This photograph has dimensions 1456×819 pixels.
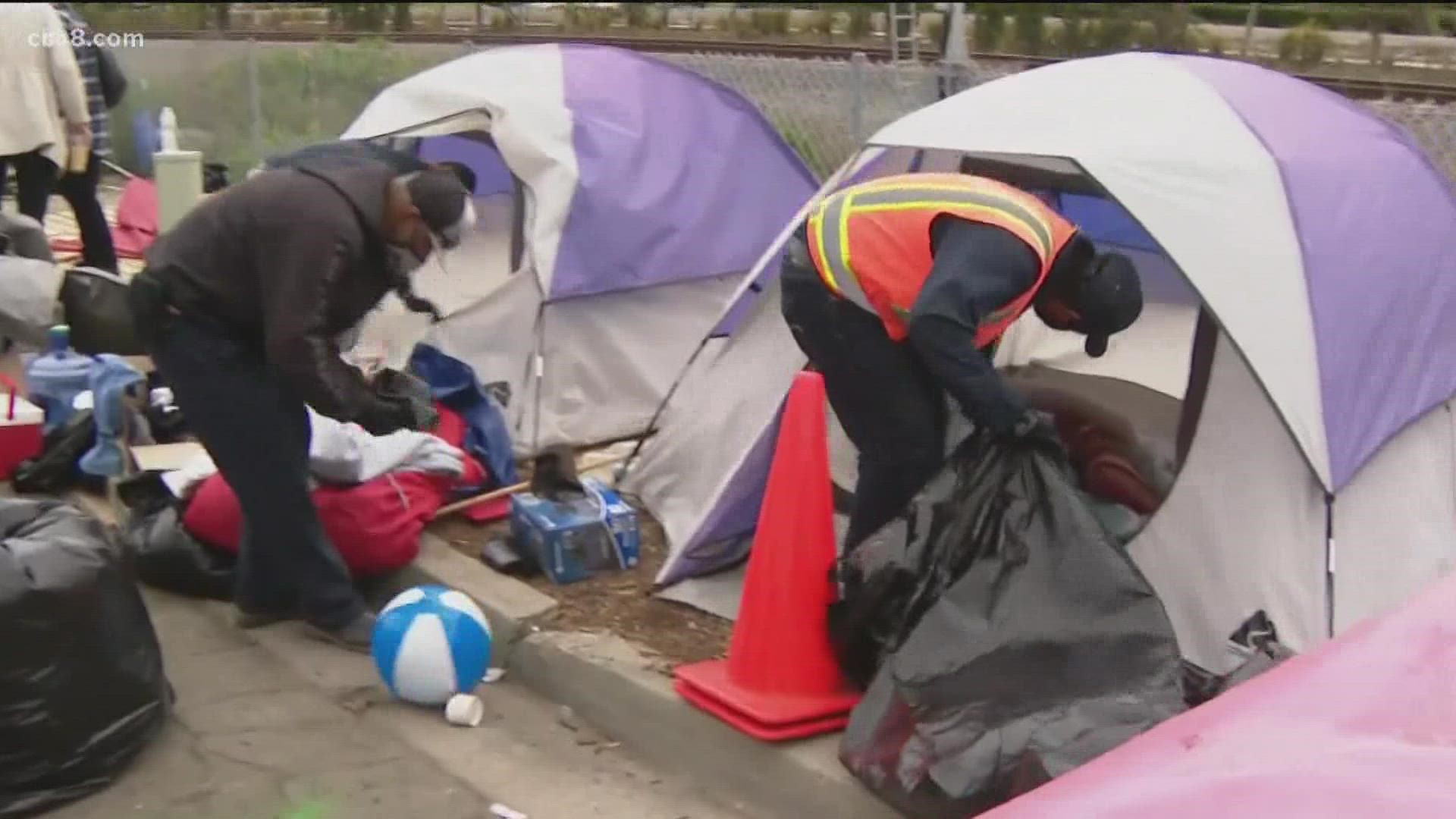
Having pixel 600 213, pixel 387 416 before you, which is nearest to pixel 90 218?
pixel 600 213

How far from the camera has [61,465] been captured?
17.9ft

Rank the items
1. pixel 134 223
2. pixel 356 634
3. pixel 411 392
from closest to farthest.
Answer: pixel 411 392
pixel 356 634
pixel 134 223

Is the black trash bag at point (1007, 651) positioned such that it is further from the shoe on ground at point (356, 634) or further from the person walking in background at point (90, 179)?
the person walking in background at point (90, 179)

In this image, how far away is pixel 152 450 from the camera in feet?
17.5

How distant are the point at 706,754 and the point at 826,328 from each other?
1.10 meters

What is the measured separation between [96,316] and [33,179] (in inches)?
82.7

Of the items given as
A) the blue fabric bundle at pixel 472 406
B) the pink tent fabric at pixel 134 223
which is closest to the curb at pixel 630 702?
the blue fabric bundle at pixel 472 406

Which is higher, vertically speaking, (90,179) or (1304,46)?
(1304,46)

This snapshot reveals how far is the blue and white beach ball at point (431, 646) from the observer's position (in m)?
4.04

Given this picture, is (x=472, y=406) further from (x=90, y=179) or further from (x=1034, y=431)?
(x=90, y=179)

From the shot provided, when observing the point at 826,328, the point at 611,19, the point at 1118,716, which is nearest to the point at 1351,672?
the point at 1118,716

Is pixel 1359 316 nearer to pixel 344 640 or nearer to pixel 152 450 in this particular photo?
pixel 344 640

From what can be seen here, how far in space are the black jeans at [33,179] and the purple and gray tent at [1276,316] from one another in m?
4.83

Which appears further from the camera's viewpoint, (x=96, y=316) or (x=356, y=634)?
(x=96, y=316)
